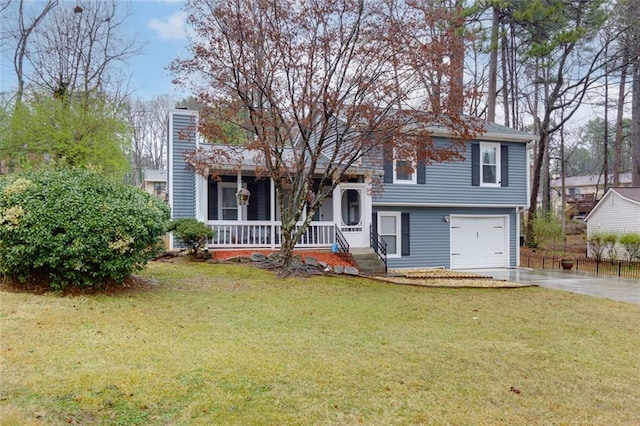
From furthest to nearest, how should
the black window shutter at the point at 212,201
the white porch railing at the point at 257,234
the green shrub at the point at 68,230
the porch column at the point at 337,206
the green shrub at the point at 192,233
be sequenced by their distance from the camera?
the black window shutter at the point at 212,201 → the porch column at the point at 337,206 → the white porch railing at the point at 257,234 → the green shrub at the point at 192,233 → the green shrub at the point at 68,230

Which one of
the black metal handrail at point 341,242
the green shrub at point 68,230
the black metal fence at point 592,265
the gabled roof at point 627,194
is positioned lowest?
the black metal fence at point 592,265

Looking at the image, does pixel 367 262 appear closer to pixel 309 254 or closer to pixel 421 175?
pixel 309 254

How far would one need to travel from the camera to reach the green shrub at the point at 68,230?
20.4ft

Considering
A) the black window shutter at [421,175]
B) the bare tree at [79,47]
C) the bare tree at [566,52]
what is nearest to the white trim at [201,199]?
the black window shutter at [421,175]

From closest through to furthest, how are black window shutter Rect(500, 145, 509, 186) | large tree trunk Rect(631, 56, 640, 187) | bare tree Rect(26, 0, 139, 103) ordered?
black window shutter Rect(500, 145, 509, 186) < bare tree Rect(26, 0, 139, 103) < large tree trunk Rect(631, 56, 640, 187)

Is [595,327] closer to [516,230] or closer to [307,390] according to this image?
[307,390]

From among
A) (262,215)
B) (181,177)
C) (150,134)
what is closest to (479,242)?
(262,215)

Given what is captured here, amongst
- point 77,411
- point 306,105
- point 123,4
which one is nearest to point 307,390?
point 77,411

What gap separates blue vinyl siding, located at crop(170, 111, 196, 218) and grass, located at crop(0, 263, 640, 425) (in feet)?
22.0

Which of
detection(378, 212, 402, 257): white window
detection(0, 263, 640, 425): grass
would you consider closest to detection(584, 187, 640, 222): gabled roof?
detection(378, 212, 402, 257): white window

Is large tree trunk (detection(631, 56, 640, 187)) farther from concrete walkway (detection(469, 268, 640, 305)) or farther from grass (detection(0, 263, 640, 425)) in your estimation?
grass (detection(0, 263, 640, 425))

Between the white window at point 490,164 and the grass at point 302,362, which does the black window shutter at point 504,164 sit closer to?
the white window at point 490,164

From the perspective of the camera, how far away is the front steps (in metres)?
12.5

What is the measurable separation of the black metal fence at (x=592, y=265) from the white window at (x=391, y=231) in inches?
232
